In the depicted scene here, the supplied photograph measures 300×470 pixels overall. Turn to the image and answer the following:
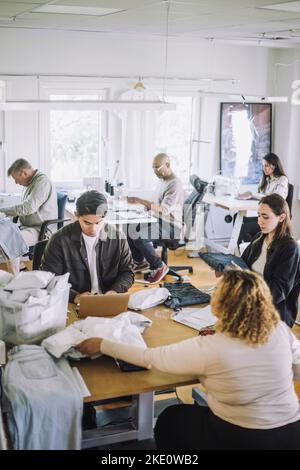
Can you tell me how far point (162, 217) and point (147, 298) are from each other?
2.65 metres

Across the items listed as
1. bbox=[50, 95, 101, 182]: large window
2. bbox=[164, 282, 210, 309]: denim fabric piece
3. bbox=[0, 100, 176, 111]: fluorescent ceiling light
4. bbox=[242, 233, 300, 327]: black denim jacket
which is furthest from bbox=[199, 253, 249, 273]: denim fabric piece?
bbox=[50, 95, 101, 182]: large window

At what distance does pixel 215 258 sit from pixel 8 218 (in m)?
2.12

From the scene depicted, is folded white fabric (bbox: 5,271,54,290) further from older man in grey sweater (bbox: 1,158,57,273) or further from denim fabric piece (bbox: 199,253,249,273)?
older man in grey sweater (bbox: 1,158,57,273)

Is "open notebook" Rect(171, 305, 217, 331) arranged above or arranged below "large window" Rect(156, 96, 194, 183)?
below

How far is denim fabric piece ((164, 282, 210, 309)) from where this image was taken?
308 centimetres

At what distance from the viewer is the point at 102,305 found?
2.81 metres

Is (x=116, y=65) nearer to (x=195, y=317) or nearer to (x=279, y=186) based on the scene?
(x=279, y=186)

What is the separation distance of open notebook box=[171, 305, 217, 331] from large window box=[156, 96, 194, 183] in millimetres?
4261

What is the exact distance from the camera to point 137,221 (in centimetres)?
542

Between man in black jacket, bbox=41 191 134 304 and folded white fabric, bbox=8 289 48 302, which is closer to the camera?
folded white fabric, bbox=8 289 48 302

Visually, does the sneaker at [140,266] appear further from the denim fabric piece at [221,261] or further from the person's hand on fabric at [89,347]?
the person's hand on fabric at [89,347]

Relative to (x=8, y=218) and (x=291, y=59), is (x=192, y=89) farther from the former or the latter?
(x=8, y=218)

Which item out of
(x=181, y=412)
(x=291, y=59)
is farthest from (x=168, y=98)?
(x=181, y=412)

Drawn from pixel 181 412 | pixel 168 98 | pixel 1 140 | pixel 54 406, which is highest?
pixel 168 98
